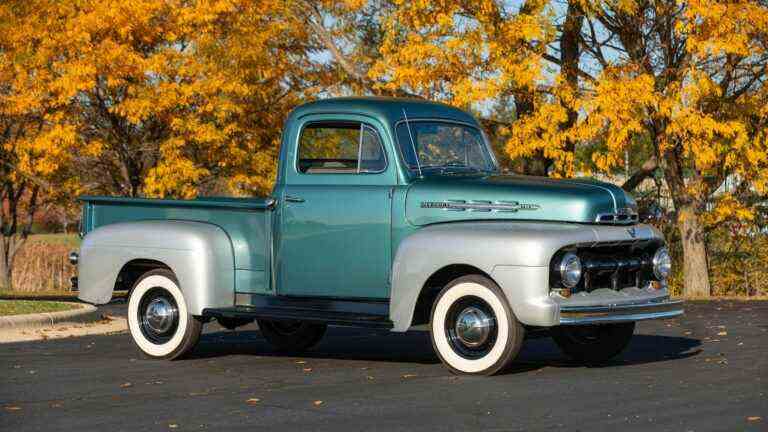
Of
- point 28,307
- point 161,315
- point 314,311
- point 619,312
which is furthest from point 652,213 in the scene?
point 28,307

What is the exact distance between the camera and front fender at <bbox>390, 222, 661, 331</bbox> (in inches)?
384

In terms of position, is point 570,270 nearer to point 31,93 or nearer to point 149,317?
point 149,317

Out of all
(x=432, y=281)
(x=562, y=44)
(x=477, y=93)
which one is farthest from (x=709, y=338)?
(x=562, y=44)

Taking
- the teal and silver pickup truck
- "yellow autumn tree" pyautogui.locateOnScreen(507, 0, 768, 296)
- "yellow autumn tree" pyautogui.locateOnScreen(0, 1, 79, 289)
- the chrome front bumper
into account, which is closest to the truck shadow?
the teal and silver pickup truck

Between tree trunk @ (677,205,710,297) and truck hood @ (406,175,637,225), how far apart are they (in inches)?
584

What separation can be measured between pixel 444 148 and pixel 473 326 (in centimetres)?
196

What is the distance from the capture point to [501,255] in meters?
9.89

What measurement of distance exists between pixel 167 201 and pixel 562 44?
14.9m

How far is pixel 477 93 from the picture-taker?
23016mm

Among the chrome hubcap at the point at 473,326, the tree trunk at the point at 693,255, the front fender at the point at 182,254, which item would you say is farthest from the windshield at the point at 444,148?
the tree trunk at the point at 693,255

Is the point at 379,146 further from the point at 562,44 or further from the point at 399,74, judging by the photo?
the point at 562,44

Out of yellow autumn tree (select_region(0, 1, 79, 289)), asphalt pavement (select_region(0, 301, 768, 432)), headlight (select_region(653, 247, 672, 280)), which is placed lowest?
asphalt pavement (select_region(0, 301, 768, 432))

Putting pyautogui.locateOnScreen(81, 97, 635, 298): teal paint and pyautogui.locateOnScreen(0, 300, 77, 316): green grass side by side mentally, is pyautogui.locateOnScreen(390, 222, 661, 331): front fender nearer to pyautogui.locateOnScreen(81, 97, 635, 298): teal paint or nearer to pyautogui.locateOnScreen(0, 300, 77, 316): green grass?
pyautogui.locateOnScreen(81, 97, 635, 298): teal paint

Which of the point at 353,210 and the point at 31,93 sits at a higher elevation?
the point at 31,93
